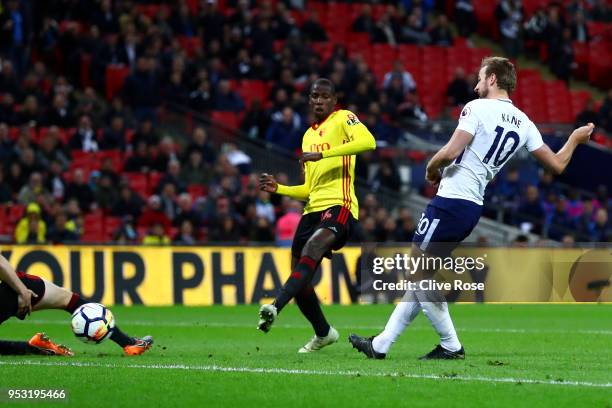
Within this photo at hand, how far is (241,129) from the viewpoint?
84.4 ft

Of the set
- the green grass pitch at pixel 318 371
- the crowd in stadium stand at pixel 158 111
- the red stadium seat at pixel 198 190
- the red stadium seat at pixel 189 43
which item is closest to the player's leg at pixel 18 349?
the green grass pitch at pixel 318 371

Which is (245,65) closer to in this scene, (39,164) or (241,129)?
(241,129)

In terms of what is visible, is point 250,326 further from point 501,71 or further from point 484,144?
point 501,71

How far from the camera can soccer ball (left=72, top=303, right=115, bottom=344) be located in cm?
1045

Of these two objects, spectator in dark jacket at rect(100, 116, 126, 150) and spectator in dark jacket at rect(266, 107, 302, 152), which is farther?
spectator in dark jacket at rect(266, 107, 302, 152)

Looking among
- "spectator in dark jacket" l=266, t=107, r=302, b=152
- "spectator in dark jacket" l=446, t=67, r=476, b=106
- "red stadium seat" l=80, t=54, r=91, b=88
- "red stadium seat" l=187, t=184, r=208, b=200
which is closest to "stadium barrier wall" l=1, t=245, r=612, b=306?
"red stadium seat" l=187, t=184, r=208, b=200

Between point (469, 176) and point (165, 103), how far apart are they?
15.8 meters

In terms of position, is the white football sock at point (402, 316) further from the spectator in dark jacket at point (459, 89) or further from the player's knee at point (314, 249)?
the spectator in dark jacket at point (459, 89)

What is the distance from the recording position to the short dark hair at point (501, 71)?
33.3 ft

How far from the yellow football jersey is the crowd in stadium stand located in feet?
31.2

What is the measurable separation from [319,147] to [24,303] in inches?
124

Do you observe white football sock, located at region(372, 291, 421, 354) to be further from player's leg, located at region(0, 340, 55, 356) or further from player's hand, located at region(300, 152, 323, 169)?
player's leg, located at region(0, 340, 55, 356)

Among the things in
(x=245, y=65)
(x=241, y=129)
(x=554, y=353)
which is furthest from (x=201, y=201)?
(x=554, y=353)

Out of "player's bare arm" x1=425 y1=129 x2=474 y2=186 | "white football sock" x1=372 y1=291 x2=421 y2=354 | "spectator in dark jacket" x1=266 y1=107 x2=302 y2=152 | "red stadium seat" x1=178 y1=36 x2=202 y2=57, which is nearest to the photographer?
"player's bare arm" x1=425 y1=129 x2=474 y2=186
